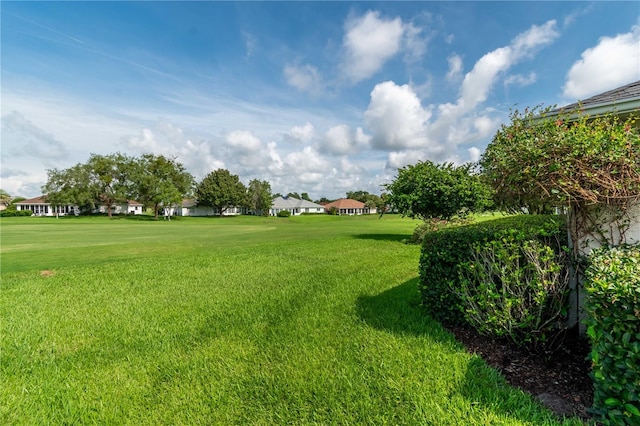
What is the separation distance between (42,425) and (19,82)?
11574 millimetres

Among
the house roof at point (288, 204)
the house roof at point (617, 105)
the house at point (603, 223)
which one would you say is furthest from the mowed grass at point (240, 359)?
the house roof at point (288, 204)

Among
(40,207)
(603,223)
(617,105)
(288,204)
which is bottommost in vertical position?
(603,223)

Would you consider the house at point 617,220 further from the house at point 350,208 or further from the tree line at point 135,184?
the house at point 350,208

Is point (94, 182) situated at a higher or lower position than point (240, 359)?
higher

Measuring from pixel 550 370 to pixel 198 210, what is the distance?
3131 inches

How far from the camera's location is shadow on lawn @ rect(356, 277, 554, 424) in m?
2.42

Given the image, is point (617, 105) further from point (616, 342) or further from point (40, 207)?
point (40, 207)

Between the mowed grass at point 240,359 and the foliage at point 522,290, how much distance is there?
60 centimetres

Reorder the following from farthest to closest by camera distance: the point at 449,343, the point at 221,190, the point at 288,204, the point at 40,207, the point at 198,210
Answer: the point at 288,204 < the point at 198,210 < the point at 40,207 < the point at 221,190 < the point at 449,343

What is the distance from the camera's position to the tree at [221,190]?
61344 millimetres

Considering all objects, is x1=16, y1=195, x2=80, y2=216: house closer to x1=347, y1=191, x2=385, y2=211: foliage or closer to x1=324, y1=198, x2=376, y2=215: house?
x1=324, y1=198, x2=376, y2=215: house

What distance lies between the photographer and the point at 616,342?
6.39ft

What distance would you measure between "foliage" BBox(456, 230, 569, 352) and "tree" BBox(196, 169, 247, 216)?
6266cm

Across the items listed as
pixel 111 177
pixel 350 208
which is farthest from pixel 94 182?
pixel 350 208
